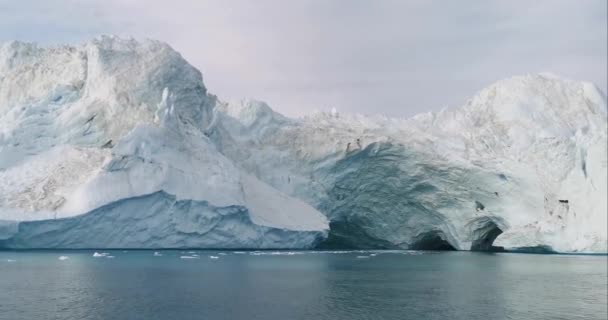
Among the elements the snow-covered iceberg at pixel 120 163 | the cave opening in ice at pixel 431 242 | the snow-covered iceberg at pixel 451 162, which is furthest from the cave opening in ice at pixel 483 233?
the snow-covered iceberg at pixel 120 163

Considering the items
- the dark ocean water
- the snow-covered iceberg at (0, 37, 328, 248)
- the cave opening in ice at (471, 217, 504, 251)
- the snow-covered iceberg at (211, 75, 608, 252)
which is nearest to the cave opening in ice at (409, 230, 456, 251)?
the snow-covered iceberg at (211, 75, 608, 252)

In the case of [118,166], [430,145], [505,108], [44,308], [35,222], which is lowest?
[44,308]

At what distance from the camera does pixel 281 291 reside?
15633 mm

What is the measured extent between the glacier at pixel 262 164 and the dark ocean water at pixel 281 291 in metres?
2.92

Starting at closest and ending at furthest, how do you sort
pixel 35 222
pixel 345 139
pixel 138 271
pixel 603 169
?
pixel 138 271 < pixel 35 222 < pixel 603 169 < pixel 345 139

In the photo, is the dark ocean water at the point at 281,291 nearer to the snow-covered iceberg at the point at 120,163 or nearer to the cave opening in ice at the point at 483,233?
the snow-covered iceberg at the point at 120,163

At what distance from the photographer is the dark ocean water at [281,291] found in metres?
12.7

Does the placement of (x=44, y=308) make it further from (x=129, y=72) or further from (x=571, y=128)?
(x=571, y=128)

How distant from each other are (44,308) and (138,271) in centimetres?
715

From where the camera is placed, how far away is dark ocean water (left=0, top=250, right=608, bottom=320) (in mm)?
12664

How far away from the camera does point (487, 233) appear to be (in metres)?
37.7

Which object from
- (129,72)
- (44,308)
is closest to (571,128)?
(129,72)

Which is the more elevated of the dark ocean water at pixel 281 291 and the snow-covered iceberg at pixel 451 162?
the snow-covered iceberg at pixel 451 162

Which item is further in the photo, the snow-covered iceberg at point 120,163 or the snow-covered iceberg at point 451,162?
the snow-covered iceberg at point 451,162
